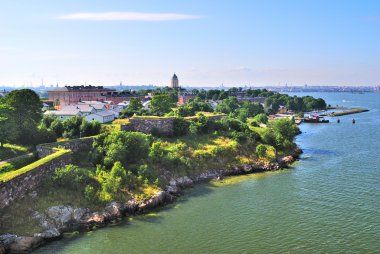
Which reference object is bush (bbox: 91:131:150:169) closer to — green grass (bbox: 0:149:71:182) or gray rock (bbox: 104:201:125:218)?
green grass (bbox: 0:149:71:182)

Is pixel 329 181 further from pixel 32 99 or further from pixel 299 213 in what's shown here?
pixel 32 99

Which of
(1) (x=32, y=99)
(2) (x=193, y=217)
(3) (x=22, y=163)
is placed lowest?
(2) (x=193, y=217)

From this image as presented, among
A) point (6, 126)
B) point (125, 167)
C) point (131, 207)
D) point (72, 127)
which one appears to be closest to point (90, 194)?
point (131, 207)

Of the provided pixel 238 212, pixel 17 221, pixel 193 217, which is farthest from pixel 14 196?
pixel 238 212

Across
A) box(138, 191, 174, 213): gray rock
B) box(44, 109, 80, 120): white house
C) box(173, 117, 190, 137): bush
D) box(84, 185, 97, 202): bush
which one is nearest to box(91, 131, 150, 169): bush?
box(84, 185, 97, 202): bush

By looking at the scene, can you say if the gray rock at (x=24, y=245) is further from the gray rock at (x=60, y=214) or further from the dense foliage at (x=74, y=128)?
the dense foliage at (x=74, y=128)

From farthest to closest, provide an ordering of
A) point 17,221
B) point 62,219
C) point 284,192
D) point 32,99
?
point 32,99 < point 284,192 < point 62,219 < point 17,221

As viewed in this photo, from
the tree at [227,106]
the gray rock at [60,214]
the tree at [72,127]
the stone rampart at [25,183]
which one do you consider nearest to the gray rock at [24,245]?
the gray rock at [60,214]
